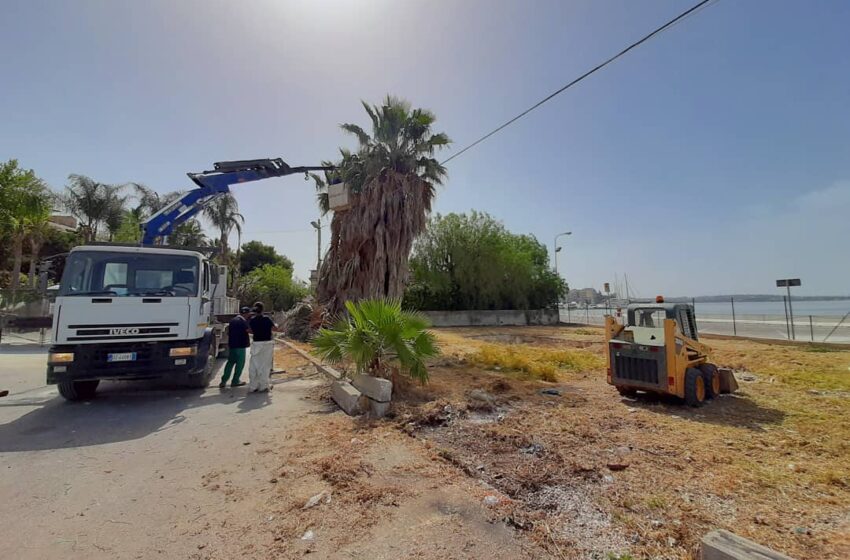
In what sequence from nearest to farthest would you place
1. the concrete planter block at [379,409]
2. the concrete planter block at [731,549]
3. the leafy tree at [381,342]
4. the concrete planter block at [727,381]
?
the concrete planter block at [731,549] < the concrete planter block at [379,409] < the leafy tree at [381,342] < the concrete planter block at [727,381]

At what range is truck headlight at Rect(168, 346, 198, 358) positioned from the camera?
7.20 metres

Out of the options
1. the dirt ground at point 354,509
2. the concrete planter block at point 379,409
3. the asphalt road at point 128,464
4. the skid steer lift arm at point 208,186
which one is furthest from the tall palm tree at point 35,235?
the dirt ground at point 354,509

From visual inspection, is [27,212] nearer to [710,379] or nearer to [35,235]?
[35,235]

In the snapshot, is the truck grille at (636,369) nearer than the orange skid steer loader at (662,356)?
No

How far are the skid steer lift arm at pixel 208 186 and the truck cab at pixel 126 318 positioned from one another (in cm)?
391

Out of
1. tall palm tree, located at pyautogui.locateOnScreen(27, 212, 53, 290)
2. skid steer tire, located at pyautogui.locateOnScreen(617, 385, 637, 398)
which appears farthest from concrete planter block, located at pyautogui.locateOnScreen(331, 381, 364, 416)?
tall palm tree, located at pyautogui.locateOnScreen(27, 212, 53, 290)

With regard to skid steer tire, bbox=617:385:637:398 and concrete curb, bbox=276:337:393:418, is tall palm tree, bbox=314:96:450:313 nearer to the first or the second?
concrete curb, bbox=276:337:393:418

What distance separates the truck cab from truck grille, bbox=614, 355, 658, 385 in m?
8.72

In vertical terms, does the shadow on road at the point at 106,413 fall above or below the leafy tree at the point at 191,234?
below

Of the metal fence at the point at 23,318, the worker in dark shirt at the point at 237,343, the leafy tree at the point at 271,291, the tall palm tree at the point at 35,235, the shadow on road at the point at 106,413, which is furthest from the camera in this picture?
the leafy tree at the point at 271,291

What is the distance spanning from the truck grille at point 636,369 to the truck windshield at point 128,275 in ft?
29.7

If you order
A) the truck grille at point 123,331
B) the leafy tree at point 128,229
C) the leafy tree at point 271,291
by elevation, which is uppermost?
the leafy tree at point 128,229

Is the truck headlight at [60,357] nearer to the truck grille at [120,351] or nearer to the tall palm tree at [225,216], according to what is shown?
the truck grille at [120,351]

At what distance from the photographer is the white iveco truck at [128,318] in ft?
21.9
